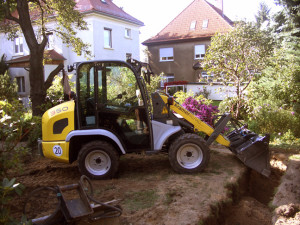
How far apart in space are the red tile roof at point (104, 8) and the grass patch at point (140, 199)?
62.5ft

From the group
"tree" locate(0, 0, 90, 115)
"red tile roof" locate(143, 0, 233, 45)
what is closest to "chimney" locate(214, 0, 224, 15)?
"red tile roof" locate(143, 0, 233, 45)

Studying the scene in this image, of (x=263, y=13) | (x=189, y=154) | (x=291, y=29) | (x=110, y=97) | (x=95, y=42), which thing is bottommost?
(x=189, y=154)

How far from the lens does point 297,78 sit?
416 inches

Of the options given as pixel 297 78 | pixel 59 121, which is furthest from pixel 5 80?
pixel 297 78

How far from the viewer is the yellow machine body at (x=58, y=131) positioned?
579 centimetres

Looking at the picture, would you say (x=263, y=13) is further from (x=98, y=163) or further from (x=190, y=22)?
(x=98, y=163)

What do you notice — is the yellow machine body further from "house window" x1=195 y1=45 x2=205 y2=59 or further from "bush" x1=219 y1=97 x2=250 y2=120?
"house window" x1=195 y1=45 x2=205 y2=59

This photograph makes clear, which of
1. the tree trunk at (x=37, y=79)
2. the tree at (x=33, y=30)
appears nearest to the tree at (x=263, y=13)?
the tree at (x=33, y=30)

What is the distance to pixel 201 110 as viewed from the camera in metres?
8.66

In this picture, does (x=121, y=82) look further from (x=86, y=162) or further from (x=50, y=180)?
(x=50, y=180)

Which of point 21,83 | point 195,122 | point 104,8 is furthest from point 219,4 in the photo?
point 195,122

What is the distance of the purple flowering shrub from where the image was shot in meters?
8.60

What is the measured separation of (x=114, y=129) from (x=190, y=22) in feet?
84.6

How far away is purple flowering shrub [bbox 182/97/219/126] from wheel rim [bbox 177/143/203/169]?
2624 millimetres
